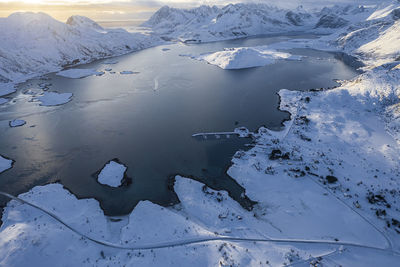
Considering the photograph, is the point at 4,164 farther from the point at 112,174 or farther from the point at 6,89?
the point at 6,89

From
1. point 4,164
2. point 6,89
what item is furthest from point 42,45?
point 4,164

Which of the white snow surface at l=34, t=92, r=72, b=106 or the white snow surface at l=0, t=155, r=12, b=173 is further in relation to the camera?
the white snow surface at l=34, t=92, r=72, b=106

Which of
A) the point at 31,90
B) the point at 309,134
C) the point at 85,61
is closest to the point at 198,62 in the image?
the point at 85,61

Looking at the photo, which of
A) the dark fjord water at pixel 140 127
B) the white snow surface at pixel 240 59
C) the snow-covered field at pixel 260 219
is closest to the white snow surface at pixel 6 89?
the dark fjord water at pixel 140 127

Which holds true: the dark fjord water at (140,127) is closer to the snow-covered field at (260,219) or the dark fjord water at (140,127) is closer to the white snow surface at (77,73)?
the snow-covered field at (260,219)

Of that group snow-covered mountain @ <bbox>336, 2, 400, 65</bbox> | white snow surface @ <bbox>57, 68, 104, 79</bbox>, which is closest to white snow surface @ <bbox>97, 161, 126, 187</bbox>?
white snow surface @ <bbox>57, 68, 104, 79</bbox>

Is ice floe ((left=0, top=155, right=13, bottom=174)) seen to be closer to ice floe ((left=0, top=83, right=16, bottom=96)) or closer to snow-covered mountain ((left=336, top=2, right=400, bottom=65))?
ice floe ((left=0, top=83, right=16, bottom=96))
